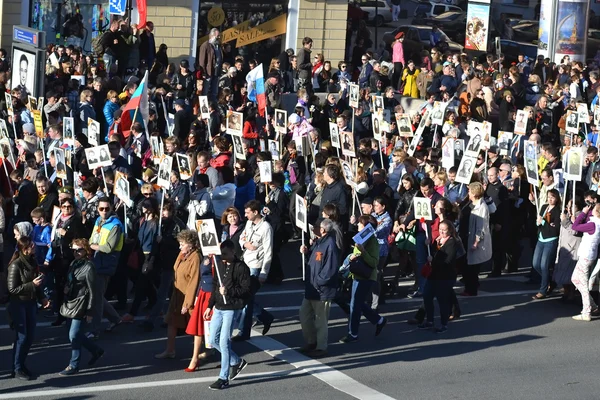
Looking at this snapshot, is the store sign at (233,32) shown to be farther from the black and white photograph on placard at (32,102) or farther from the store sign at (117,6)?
the black and white photograph on placard at (32,102)

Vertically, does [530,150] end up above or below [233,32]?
below

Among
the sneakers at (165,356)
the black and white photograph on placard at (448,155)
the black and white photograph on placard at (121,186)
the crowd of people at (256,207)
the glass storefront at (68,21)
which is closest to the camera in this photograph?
the crowd of people at (256,207)

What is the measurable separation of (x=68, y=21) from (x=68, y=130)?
1080cm

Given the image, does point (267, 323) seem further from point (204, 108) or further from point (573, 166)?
point (204, 108)

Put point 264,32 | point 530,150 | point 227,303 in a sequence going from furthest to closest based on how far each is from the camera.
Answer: point 264,32, point 530,150, point 227,303

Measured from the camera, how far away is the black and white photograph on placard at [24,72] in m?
21.2

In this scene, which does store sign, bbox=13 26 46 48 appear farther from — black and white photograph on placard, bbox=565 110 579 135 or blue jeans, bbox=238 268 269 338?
black and white photograph on placard, bbox=565 110 579 135

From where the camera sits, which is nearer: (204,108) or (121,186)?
(121,186)

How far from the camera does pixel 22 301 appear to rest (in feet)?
41.1

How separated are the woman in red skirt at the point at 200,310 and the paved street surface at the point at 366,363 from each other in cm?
18

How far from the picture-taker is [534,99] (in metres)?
27.6

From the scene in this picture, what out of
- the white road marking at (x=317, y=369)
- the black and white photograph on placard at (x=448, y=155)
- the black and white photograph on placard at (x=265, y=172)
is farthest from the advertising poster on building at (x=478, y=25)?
the white road marking at (x=317, y=369)

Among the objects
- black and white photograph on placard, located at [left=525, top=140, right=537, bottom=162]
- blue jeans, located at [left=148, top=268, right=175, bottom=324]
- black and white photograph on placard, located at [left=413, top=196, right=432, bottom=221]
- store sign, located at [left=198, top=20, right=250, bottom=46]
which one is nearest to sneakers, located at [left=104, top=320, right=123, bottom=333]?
blue jeans, located at [left=148, top=268, right=175, bottom=324]

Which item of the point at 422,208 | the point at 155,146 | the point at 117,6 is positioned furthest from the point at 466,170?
the point at 117,6
